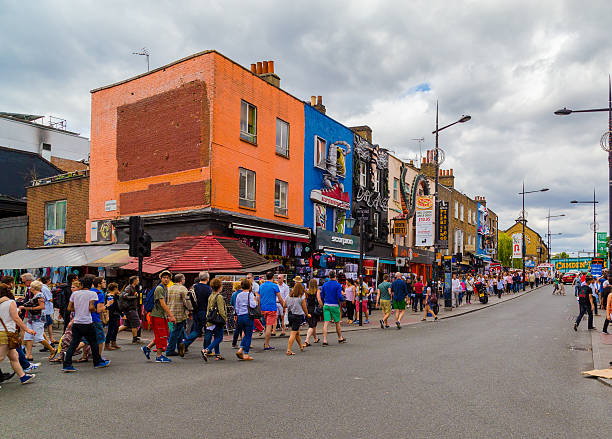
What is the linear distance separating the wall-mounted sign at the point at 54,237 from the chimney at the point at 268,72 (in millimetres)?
11961

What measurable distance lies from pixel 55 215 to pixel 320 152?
13.5 m

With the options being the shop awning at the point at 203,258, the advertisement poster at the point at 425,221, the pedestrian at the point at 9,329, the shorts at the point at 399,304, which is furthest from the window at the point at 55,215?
the pedestrian at the point at 9,329

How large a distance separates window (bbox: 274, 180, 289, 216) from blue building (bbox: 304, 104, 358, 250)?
1.62 metres

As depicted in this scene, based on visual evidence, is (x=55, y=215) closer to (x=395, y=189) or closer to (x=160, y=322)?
(x=160, y=322)

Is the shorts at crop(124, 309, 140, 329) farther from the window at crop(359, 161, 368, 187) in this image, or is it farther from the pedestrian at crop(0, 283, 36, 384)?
the window at crop(359, 161, 368, 187)

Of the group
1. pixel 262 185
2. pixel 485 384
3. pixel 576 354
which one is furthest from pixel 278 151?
pixel 485 384

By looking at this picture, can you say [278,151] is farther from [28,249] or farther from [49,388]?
[49,388]

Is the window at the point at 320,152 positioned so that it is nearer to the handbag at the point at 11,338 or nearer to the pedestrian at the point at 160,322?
the pedestrian at the point at 160,322

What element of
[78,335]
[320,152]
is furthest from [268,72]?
[78,335]

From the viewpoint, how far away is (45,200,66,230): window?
24609mm

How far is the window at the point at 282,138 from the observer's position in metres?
22.7

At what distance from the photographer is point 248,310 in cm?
1060

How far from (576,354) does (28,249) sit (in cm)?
2430

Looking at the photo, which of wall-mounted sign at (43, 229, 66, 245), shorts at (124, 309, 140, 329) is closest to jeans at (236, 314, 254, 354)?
shorts at (124, 309, 140, 329)
